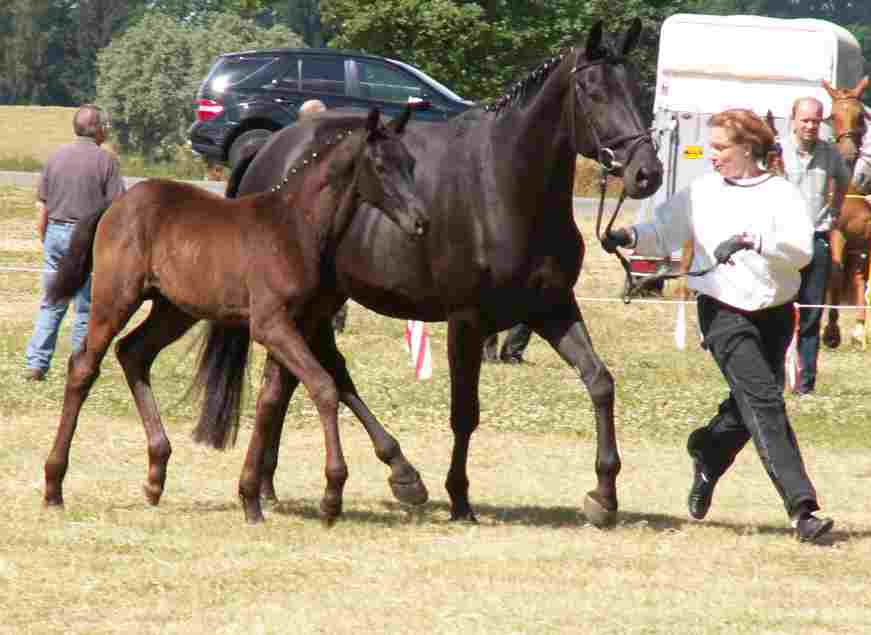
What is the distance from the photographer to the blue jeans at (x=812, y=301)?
1347 cm

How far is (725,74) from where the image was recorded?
70.6 ft

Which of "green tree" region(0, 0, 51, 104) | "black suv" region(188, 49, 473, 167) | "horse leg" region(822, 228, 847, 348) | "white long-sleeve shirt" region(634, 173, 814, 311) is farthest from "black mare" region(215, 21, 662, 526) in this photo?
"green tree" region(0, 0, 51, 104)

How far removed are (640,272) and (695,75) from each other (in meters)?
2.45

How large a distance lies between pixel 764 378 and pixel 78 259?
337 cm

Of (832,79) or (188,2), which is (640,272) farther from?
(188,2)

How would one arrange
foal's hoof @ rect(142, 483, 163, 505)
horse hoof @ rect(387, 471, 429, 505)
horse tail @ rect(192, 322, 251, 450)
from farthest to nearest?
horse tail @ rect(192, 322, 251, 450), foal's hoof @ rect(142, 483, 163, 505), horse hoof @ rect(387, 471, 429, 505)

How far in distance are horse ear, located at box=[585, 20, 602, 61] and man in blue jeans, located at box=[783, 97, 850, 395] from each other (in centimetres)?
427

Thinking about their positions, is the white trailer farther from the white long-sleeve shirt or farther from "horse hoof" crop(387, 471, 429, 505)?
the white long-sleeve shirt

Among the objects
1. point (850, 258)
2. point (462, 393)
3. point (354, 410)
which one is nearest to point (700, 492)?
point (462, 393)

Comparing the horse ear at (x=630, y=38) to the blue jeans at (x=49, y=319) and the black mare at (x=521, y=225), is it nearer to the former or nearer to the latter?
the black mare at (x=521, y=225)

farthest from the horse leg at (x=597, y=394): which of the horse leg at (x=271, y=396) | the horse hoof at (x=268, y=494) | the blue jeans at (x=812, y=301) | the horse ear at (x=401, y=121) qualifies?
the blue jeans at (x=812, y=301)

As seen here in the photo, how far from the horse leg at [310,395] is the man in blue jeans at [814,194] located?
17.0 ft

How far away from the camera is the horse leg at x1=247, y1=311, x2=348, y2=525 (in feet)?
26.0

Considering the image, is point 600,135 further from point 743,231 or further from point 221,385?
point 221,385
